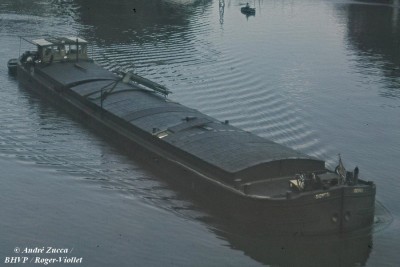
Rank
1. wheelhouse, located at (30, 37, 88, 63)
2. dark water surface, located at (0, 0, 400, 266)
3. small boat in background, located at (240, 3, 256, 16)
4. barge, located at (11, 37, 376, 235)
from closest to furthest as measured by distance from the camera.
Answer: barge, located at (11, 37, 376, 235) → dark water surface, located at (0, 0, 400, 266) → wheelhouse, located at (30, 37, 88, 63) → small boat in background, located at (240, 3, 256, 16)

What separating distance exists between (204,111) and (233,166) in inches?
957

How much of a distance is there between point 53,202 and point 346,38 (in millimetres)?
80053

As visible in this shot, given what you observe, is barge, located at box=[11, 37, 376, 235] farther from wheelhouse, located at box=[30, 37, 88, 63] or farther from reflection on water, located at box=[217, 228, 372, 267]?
wheelhouse, located at box=[30, 37, 88, 63]

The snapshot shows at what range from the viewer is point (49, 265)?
36188 millimetres

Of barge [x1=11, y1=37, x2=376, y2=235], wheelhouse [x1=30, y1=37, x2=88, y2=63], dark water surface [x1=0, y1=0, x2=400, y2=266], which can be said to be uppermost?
wheelhouse [x1=30, y1=37, x2=88, y2=63]

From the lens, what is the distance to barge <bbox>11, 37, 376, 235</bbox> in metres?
37.8

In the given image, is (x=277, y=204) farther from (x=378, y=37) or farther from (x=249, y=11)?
(x=249, y=11)

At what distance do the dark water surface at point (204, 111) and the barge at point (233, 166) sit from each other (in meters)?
1.15

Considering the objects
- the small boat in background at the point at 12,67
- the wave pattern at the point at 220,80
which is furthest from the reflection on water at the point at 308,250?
the small boat in background at the point at 12,67

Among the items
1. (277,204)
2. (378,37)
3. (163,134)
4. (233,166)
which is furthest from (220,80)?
(378,37)

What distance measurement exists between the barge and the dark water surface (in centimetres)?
115

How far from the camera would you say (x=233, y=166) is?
4031cm

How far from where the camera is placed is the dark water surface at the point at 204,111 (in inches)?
1521

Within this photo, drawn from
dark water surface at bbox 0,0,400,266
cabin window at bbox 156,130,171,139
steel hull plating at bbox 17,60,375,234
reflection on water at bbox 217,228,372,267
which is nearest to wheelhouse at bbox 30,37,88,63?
dark water surface at bbox 0,0,400,266
